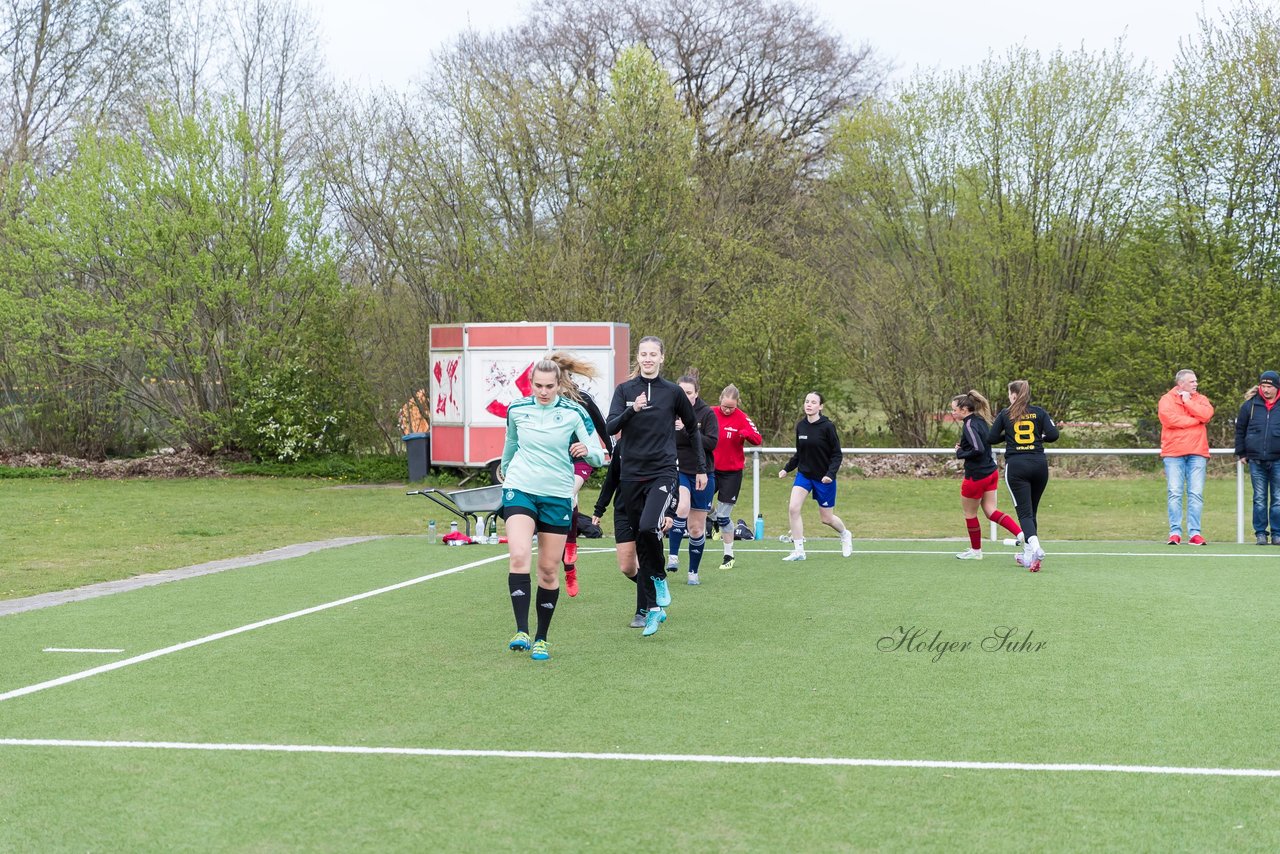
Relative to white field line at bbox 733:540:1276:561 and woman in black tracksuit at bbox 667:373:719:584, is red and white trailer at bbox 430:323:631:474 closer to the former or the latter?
white field line at bbox 733:540:1276:561

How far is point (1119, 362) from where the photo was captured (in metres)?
26.4

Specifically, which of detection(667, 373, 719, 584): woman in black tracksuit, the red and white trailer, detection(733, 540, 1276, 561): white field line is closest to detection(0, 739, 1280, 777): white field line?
detection(667, 373, 719, 584): woman in black tracksuit

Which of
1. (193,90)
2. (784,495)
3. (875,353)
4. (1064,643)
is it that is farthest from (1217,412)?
(193,90)

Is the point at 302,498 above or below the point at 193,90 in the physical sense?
below

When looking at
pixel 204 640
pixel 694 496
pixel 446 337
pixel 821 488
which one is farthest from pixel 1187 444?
pixel 446 337

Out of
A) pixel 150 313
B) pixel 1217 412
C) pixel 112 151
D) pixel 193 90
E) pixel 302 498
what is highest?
pixel 193 90

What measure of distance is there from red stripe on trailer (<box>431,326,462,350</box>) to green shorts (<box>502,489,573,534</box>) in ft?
53.9

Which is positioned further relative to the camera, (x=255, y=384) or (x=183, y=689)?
(x=255, y=384)

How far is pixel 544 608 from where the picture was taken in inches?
319

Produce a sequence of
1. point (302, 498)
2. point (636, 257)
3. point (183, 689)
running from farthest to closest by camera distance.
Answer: point (636, 257) < point (302, 498) < point (183, 689)

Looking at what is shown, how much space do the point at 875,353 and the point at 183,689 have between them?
72.5 ft

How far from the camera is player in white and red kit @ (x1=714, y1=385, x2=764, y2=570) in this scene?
13383mm

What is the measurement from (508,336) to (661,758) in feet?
61.3

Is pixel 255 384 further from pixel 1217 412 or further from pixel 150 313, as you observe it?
pixel 1217 412
